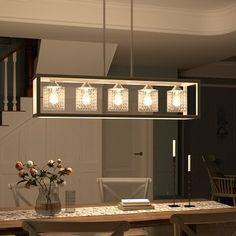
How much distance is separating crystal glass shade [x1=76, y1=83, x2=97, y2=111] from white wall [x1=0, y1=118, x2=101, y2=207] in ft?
10.3

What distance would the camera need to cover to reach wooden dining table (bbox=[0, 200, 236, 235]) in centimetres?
323

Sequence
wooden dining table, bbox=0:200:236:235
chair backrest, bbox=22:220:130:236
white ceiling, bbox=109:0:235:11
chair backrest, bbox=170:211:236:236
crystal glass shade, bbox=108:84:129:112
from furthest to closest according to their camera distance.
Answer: white ceiling, bbox=109:0:235:11 → crystal glass shade, bbox=108:84:129:112 → wooden dining table, bbox=0:200:236:235 → chair backrest, bbox=170:211:236:236 → chair backrest, bbox=22:220:130:236

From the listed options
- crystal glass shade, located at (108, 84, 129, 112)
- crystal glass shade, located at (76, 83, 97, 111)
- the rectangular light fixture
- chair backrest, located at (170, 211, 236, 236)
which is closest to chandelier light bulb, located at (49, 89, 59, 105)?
the rectangular light fixture

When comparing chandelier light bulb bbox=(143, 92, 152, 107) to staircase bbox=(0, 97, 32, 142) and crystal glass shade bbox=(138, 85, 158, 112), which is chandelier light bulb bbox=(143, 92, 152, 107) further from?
staircase bbox=(0, 97, 32, 142)

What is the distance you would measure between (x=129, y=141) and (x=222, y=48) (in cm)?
228

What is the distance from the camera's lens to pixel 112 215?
3.55m

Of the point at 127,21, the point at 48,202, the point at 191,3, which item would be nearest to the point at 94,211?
the point at 48,202

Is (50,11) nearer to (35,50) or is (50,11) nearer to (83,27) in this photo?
(83,27)

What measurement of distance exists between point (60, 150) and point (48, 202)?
3.20m

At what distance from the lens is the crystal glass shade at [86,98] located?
3.56m

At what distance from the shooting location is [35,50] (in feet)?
22.8

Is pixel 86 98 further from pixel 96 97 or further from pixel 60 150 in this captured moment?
pixel 60 150

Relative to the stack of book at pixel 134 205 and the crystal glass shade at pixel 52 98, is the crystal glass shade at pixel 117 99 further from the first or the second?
the stack of book at pixel 134 205

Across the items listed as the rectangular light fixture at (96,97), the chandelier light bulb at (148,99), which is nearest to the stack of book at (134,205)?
the rectangular light fixture at (96,97)
